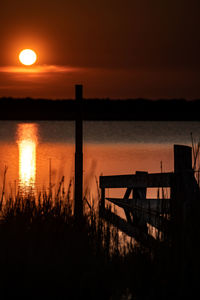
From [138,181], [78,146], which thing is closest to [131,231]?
[138,181]

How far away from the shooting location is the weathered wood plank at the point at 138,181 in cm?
684

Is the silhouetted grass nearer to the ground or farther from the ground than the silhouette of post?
nearer to the ground

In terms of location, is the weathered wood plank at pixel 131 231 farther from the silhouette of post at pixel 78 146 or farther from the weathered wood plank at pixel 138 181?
the weathered wood plank at pixel 138 181

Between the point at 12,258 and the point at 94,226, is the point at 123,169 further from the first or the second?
the point at 12,258

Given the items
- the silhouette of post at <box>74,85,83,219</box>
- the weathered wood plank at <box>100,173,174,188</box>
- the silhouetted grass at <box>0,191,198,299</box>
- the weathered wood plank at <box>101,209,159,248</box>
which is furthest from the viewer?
the silhouette of post at <box>74,85,83,219</box>

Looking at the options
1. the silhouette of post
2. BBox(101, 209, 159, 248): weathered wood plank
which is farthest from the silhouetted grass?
the silhouette of post

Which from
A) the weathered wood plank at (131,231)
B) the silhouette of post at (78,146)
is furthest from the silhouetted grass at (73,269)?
the silhouette of post at (78,146)

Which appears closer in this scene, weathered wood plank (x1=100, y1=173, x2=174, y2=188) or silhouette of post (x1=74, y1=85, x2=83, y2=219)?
weathered wood plank (x1=100, y1=173, x2=174, y2=188)

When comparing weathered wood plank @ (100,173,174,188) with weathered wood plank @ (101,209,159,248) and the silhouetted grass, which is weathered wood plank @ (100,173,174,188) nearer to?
weathered wood plank @ (101,209,159,248)

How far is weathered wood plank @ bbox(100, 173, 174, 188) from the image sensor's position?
6.84 meters

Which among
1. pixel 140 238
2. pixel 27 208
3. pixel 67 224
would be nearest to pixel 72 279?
pixel 140 238

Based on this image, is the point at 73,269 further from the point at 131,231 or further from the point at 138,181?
the point at 138,181

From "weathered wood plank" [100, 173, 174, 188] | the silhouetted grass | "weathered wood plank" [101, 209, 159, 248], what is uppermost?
"weathered wood plank" [100, 173, 174, 188]

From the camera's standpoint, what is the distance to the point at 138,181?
27.5ft
